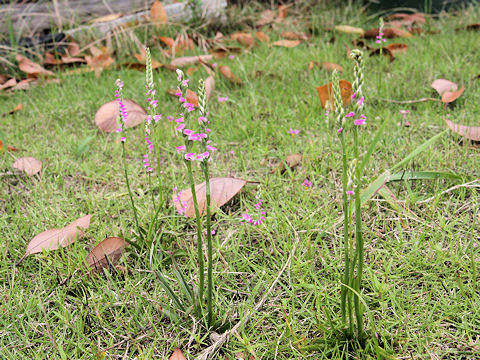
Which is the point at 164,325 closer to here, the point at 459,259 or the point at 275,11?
the point at 459,259

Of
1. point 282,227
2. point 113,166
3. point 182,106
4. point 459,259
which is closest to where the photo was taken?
point 182,106

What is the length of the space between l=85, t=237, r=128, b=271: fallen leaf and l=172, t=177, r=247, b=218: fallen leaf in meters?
0.25

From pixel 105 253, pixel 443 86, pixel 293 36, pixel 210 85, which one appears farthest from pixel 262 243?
pixel 293 36

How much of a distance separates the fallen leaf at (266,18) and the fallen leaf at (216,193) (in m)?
2.79

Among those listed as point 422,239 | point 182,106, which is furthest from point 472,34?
point 182,106

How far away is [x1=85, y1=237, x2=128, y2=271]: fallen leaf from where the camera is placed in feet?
4.24

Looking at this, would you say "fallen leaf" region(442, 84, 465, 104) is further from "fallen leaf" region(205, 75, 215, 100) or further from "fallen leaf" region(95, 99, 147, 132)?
"fallen leaf" region(95, 99, 147, 132)

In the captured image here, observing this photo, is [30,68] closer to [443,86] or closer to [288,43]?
[288,43]

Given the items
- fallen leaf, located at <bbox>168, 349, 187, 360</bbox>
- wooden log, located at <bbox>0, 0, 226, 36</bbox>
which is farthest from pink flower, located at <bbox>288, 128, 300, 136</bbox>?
wooden log, located at <bbox>0, 0, 226, 36</bbox>

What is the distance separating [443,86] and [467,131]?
0.54 meters

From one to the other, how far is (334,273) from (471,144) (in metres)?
0.97

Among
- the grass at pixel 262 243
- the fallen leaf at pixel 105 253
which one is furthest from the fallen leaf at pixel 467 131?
the fallen leaf at pixel 105 253

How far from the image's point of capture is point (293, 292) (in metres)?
1.19

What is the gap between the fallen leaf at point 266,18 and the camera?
156 inches
